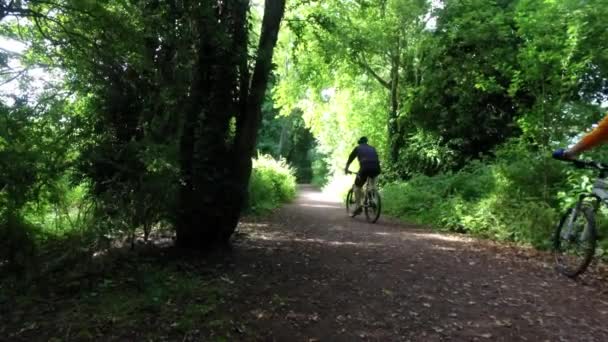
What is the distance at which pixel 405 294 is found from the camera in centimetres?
489

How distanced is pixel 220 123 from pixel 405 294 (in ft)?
10.1

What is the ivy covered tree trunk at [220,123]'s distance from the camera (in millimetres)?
5727

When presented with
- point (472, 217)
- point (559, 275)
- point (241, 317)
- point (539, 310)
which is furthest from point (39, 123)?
point (472, 217)

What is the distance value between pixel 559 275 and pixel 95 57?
619 cm

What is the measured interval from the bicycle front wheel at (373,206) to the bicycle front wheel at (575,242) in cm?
489

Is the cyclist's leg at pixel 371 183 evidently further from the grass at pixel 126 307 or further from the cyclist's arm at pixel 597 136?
the cyclist's arm at pixel 597 136

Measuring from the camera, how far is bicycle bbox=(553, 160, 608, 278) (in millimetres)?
5402

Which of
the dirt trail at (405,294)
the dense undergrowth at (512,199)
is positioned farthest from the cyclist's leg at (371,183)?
the dirt trail at (405,294)

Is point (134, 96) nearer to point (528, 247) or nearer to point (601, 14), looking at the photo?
point (528, 247)

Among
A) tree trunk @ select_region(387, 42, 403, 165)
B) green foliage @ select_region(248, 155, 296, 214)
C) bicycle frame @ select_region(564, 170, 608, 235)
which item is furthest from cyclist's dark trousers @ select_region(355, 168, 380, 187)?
tree trunk @ select_region(387, 42, 403, 165)

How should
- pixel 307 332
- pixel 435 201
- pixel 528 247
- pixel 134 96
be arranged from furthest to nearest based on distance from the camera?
pixel 435 201
pixel 528 247
pixel 134 96
pixel 307 332

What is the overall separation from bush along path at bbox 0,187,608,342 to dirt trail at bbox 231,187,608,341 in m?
0.01

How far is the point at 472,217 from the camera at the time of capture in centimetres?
941

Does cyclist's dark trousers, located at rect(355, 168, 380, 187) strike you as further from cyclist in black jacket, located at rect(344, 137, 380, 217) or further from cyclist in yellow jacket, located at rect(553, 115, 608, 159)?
cyclist in yellow jacket, located at rect(553, 115, 608, 159)
